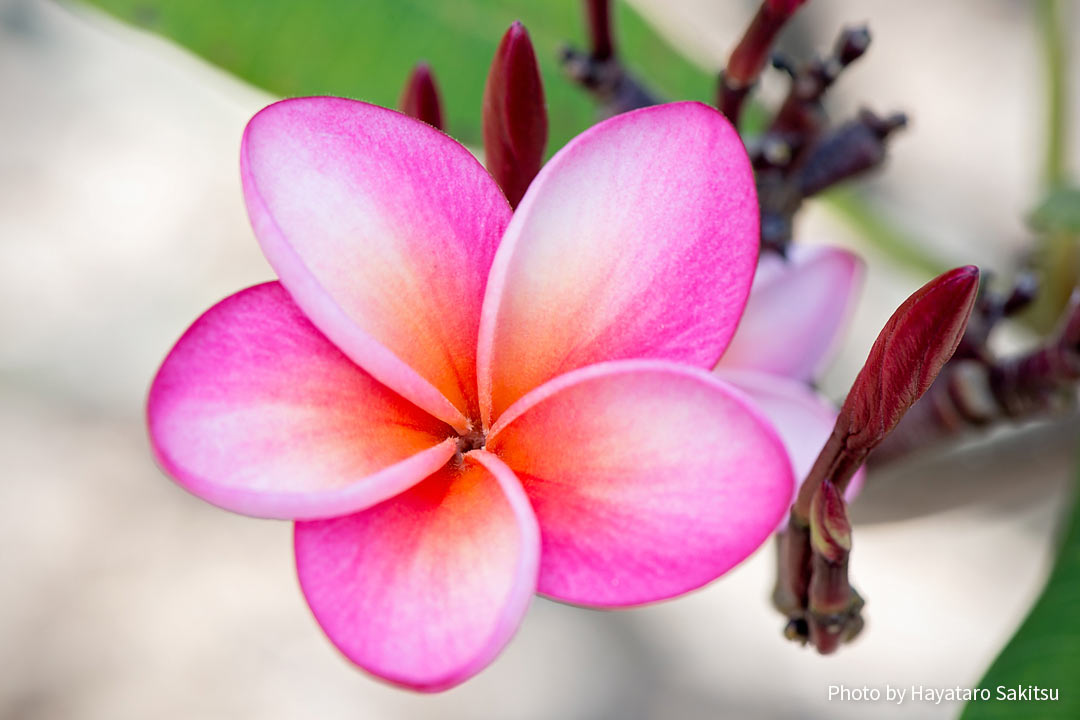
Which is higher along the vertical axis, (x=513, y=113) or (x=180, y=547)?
(x=513, y=113)

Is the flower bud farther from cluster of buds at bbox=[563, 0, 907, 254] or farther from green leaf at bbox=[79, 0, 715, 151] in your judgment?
green leaf at bbox=[79, 0, 715, 151]

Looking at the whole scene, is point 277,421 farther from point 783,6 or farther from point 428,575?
point 783,6

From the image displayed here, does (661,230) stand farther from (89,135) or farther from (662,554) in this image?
(89,135)

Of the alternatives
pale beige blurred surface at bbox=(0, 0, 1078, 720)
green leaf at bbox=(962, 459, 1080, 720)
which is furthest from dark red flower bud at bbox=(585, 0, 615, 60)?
pale beige blurred surface at bbox=(0, 0, 1078, 720)

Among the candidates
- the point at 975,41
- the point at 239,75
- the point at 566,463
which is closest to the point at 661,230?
the point at 566,463

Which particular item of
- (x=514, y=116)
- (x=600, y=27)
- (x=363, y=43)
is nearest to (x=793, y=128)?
(x=600, y=27)
